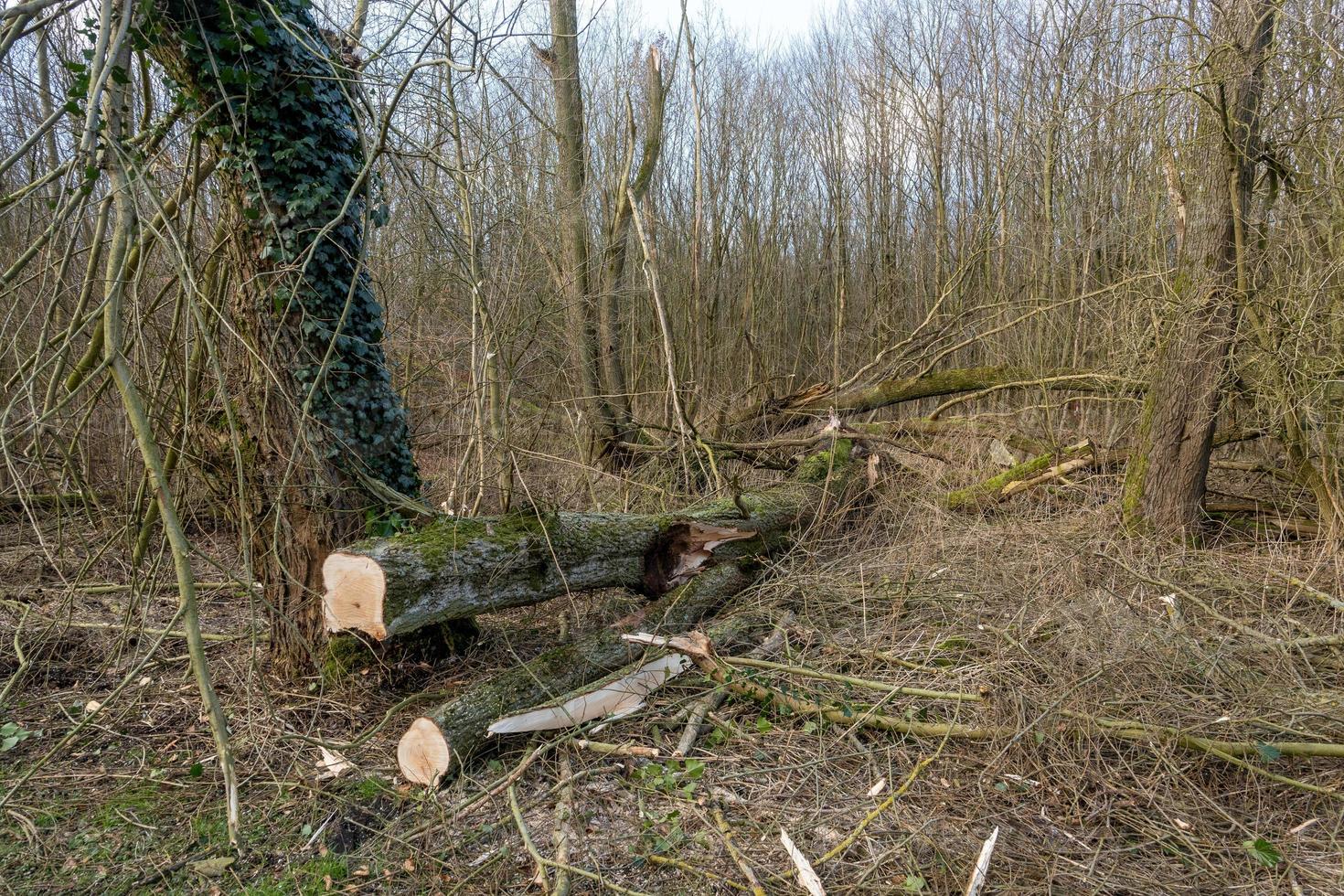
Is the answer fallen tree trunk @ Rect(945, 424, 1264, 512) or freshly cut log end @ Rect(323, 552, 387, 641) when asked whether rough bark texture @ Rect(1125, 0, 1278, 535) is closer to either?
fallen tree trunk @ Rect(945, 424, 1264, 512)

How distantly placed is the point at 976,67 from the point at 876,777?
13.0m

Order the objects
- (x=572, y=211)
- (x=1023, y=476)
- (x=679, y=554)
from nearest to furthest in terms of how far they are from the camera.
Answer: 1. (x=679, y=554)
2. (x=1023, y=476)
3. (x=572, y=211)

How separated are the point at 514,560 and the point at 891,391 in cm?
541

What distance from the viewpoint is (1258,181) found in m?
5.37

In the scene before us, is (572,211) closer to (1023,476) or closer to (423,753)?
(1023,476)

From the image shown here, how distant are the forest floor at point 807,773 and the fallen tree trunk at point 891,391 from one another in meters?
3.18

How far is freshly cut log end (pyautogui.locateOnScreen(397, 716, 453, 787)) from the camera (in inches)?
132

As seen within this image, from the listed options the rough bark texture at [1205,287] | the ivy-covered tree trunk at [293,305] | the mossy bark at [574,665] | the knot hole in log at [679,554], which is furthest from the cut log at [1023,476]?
the ivy-covered tree trunk at [293,305]

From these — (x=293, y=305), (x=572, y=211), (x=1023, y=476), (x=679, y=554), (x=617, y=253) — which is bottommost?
(x=679, y=554)

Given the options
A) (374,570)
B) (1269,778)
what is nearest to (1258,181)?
(1269,778)

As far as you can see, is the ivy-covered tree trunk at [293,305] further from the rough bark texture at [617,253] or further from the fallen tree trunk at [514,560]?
the rough bark texture at [617,253]

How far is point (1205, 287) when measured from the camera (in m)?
5.34

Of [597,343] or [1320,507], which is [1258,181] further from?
[597,343]

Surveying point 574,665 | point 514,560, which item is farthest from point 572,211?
point 574,665
